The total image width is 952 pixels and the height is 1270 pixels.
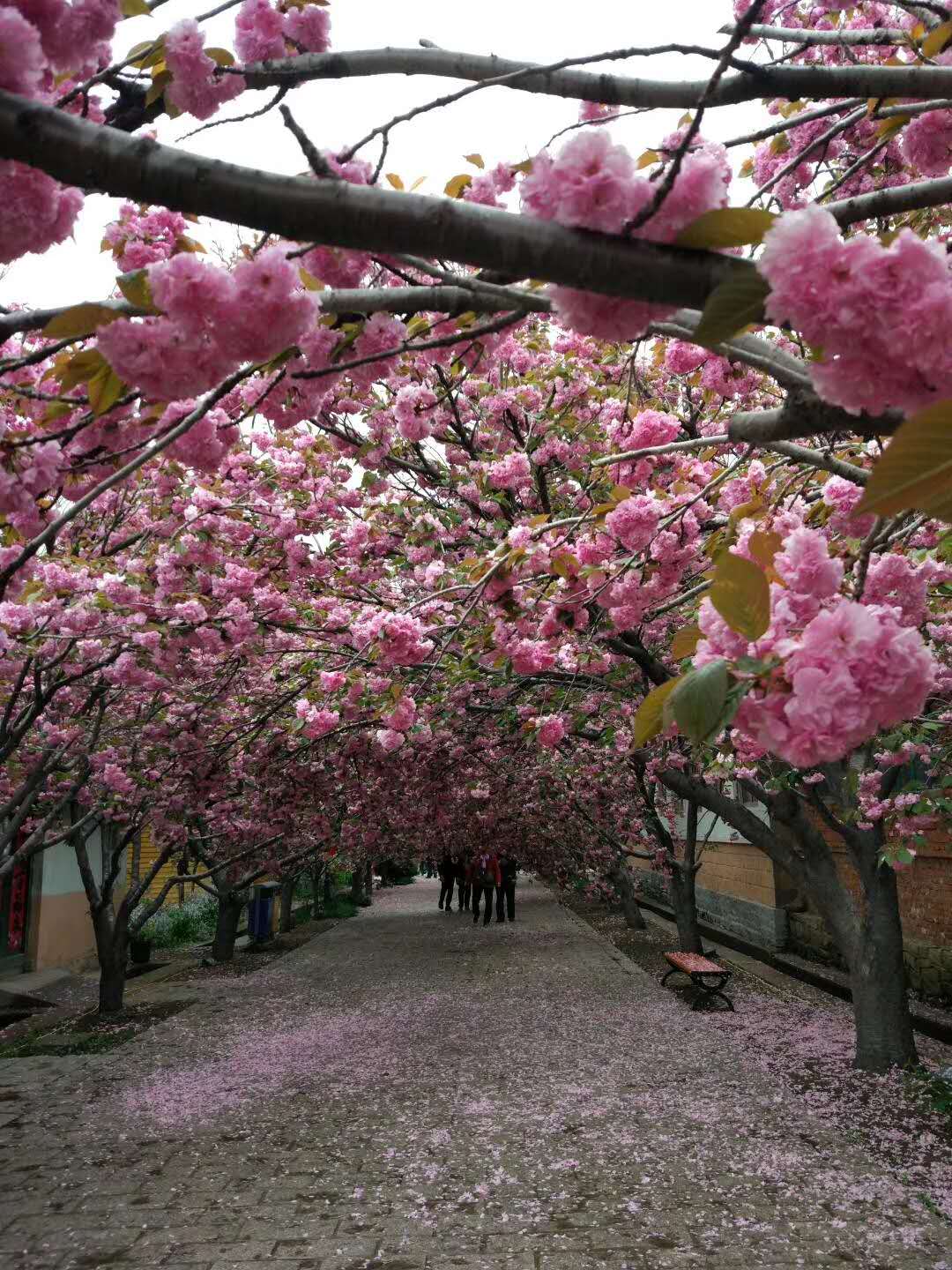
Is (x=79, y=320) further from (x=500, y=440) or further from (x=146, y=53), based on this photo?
(x=500, y=440)

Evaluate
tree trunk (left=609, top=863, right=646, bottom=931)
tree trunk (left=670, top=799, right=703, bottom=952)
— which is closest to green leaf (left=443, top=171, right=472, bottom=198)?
tree trunk (left=670, top=799, right=703, bottom=952)

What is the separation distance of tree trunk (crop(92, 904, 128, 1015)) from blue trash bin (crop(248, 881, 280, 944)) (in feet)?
22.6

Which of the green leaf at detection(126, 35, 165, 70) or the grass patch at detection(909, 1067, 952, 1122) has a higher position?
the green leaf at detection(126, 35, 165, 70)

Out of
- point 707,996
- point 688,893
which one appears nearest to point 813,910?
point 688,893

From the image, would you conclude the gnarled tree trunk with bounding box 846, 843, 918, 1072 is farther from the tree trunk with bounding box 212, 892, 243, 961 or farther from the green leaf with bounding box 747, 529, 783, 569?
the tree trunk with bounding box 212, 892, 243, 961

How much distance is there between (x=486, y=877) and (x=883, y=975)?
13.2 m

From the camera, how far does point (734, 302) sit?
1.27 metres

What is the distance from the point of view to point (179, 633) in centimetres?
634

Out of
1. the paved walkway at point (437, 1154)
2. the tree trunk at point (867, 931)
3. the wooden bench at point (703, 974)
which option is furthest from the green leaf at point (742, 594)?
the wooden bench at point (703, 974)

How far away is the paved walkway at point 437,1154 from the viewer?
4395 mm

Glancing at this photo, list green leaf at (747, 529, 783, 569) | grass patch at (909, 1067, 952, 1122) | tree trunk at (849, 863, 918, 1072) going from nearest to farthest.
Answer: green leaf at (747, 529, 783, 569) < grass patch at (909, 1067, 952, 1122) < tree trunk at (849, 863, 918, 1072)

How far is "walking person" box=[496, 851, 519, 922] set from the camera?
2027cm

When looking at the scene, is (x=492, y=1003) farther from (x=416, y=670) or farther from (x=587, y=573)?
(x=587, y=573)

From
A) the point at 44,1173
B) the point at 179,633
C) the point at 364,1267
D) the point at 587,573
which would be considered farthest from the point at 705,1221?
the point at 179,633
